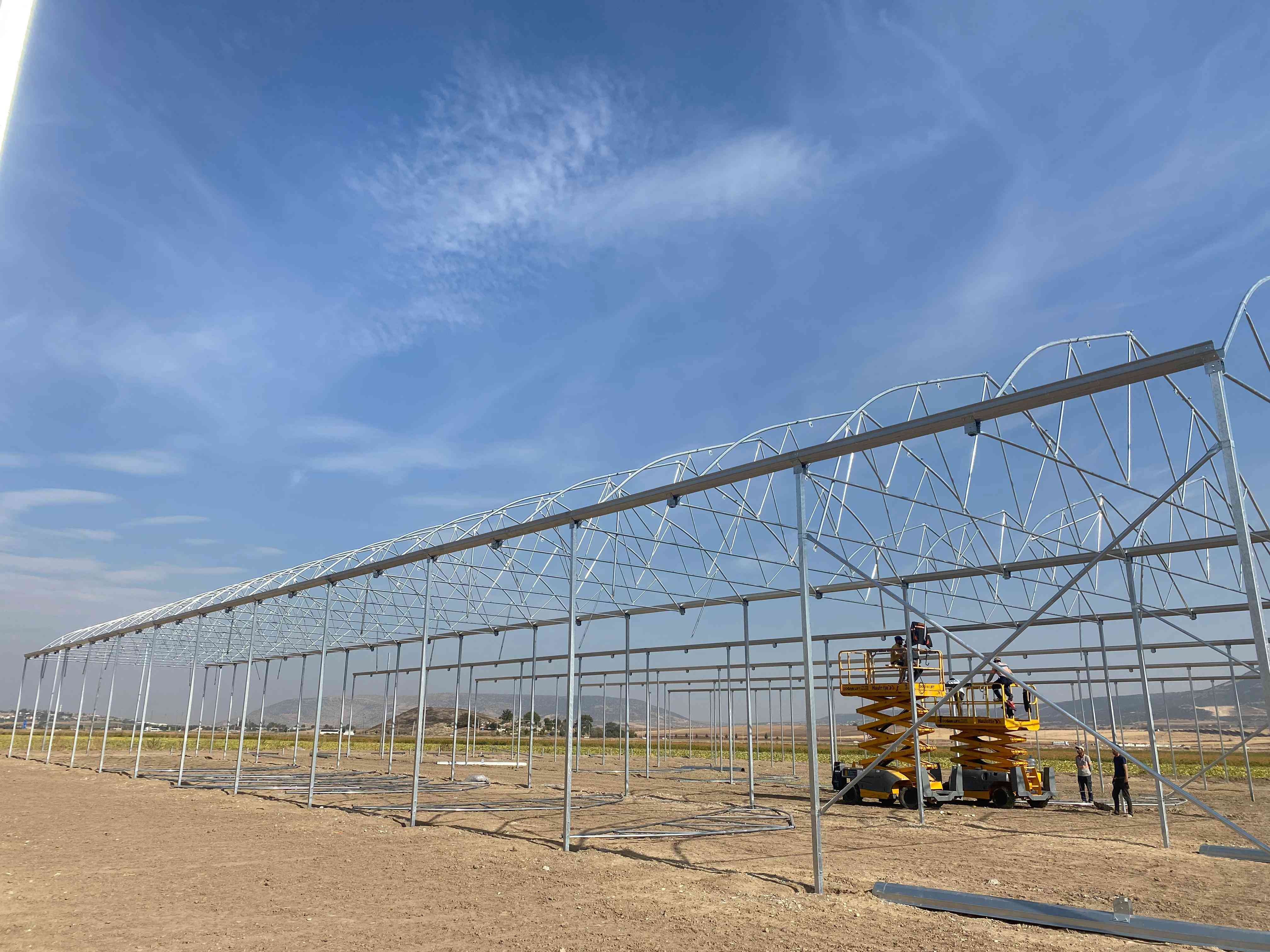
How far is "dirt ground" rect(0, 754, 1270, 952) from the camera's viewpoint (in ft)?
28.4

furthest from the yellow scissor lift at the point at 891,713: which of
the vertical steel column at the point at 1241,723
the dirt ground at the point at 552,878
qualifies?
the vertical steel column at the point at 1241,723

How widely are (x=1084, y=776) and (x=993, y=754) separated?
2879 millimetres

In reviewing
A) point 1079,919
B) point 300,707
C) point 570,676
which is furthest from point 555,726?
point 1079,919

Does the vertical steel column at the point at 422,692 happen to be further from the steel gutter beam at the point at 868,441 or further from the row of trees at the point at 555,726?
the row of trees at the point at 555,726

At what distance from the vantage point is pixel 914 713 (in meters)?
17.0

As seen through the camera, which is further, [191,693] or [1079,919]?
[191,693]

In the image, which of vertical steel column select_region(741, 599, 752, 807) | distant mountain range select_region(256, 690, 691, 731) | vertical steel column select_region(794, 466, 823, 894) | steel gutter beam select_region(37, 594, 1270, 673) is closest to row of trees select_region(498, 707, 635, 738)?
distant mountain range select_region(256, 690, 691, 731)

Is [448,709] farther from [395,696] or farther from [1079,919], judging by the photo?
[1079,919]

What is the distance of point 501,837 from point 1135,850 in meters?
10.8

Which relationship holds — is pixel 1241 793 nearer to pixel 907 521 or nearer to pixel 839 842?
pixel 907 521

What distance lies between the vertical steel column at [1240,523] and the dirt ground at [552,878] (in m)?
3.10

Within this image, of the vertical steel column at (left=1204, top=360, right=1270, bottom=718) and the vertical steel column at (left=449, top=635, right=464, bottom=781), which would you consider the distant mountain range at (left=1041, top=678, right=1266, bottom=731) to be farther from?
the vertical steel column at (left=449, top=635, right=464, bottom=781)

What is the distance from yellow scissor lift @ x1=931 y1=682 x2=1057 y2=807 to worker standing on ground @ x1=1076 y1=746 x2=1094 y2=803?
790mm

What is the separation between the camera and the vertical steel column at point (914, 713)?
54.4 feet
